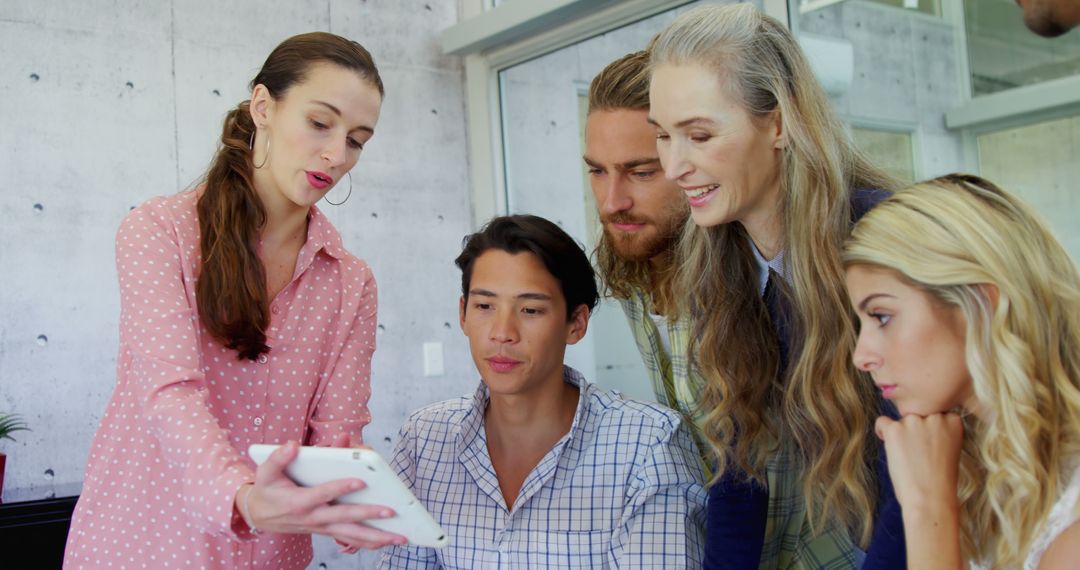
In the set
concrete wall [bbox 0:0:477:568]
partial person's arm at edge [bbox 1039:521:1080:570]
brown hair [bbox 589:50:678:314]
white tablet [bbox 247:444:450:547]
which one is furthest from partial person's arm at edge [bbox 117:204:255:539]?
concrete wall [bbox 0:0:477:568]

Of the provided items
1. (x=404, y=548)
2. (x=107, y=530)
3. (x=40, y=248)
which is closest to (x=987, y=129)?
(x=404, y=548)

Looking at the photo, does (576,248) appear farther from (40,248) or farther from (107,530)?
(40,248)

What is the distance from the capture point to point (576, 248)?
2.17 meters

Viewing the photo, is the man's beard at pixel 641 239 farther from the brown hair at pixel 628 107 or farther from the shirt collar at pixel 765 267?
the shirt collar at pixel 765 267

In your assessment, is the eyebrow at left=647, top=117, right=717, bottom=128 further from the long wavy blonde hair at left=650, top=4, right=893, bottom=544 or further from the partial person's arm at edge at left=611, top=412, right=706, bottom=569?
the partial person's arm at edge at left=611, top=412, right=706, bottom=569

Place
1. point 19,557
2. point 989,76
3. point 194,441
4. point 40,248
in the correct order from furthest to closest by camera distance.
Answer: point 40,248
point 19,557
point 989,76
point 194,441

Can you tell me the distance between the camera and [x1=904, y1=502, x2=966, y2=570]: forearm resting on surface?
1.31m

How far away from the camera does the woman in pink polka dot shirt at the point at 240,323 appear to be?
1.57m

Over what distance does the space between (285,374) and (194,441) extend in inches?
12.2

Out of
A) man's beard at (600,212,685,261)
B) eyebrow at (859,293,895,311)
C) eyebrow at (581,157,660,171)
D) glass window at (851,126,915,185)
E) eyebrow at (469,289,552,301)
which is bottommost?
eyebrow at (859,293,895,311)

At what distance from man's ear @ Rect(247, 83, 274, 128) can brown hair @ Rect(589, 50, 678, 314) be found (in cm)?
68

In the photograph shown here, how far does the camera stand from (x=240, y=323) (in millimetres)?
1646

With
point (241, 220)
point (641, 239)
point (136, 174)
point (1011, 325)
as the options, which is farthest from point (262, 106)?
point (136, 174)

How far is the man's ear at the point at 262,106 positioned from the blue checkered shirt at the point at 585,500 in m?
0.72
